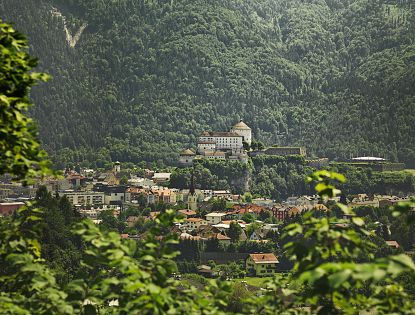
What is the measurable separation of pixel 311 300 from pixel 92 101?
191878mm

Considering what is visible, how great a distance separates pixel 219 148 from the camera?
137 metres

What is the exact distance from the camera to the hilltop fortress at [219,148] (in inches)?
5207

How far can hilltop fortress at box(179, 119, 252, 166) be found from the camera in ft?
434

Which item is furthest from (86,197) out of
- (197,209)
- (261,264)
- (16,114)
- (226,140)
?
A: (16,114)


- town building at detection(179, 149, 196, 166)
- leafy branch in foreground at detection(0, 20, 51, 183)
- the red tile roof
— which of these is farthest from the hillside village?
leafy branch in foreground at detection(0, 20, 51, 183)

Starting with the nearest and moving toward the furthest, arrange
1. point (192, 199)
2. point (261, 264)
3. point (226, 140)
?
point (261, 264)
point (192, 199)
point (226, 140)

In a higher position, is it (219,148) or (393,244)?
(219,148)

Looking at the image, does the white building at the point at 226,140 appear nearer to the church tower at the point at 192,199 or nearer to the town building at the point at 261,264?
the church tower at the point at 192,199

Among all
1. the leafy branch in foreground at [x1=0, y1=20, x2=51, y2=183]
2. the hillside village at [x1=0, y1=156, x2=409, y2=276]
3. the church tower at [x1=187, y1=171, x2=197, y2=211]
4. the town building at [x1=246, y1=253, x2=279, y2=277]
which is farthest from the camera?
the church tower at [x1=187, y1=171, x2=197, y2=211]

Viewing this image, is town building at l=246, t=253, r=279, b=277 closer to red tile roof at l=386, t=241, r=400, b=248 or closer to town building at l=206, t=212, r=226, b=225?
red tile roof at l=386, t=241, r=400, b=248

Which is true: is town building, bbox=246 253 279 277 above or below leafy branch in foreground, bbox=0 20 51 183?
below

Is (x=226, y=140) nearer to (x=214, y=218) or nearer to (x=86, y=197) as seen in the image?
(x=86, y=197)

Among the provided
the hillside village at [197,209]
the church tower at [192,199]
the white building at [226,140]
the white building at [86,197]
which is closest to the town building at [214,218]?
the hillside village at [197,209]

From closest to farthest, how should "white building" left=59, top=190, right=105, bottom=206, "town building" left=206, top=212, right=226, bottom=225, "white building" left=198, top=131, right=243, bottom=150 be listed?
1. "town building" left=206, top=212, right=226, bottom=225
2. "white building" left=59, top=190, right=105, bottom=206
3. "white building" left=198, top=131, right=243, bottom=150
